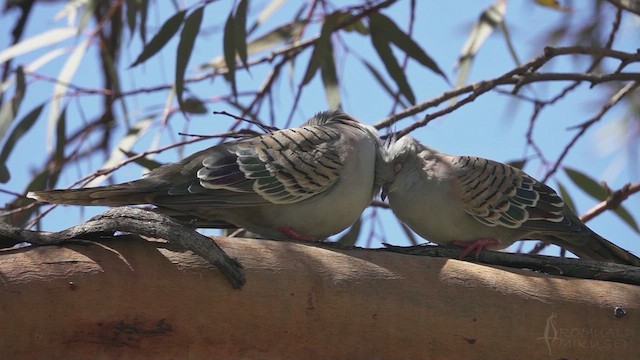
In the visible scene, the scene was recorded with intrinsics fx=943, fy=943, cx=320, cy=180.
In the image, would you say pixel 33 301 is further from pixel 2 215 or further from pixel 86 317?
pixel 2 215

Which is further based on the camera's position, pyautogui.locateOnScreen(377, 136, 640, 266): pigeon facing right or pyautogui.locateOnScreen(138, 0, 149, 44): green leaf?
pyautogui.locateOnScreen(138, 0, 149, 44): green leaf

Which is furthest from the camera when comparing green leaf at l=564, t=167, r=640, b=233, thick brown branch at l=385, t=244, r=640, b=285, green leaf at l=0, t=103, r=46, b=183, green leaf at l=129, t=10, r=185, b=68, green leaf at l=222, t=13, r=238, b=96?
green leaf at l=0, t=103, r=46, b=183

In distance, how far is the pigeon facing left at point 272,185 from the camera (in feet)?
8.04

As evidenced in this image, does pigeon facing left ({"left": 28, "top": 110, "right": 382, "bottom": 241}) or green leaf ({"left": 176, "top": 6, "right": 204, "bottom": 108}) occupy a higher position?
green leaf ({"left": 176, "top": 6, "right": 204, "bottom": 108})

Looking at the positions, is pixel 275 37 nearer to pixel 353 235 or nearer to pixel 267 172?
pixel 353 235

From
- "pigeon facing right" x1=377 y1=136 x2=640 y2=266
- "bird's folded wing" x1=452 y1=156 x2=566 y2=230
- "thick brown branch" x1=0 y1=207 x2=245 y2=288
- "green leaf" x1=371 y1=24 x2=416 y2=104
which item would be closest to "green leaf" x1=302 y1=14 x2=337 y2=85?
"green leaf" x1=371 y1=24 x2=416 y2=104

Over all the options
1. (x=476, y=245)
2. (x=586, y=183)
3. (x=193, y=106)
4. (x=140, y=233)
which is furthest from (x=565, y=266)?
(x=193, y=106)

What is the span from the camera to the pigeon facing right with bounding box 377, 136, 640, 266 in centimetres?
273

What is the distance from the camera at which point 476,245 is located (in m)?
2.64

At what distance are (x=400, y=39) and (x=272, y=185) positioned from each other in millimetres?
1452

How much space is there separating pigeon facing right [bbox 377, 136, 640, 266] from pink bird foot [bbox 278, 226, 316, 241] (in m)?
0.32

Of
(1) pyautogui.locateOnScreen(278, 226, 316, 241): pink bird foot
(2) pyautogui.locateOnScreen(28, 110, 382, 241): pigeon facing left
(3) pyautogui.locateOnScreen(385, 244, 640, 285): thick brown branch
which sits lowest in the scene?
(3) pyautogui.locateOnScreen(385, 244, 640, 285): thick brown branch

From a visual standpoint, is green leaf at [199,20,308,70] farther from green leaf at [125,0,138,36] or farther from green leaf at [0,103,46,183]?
green leaf at [0,103,46,183]

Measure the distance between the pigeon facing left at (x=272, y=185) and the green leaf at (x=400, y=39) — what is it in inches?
41.4
